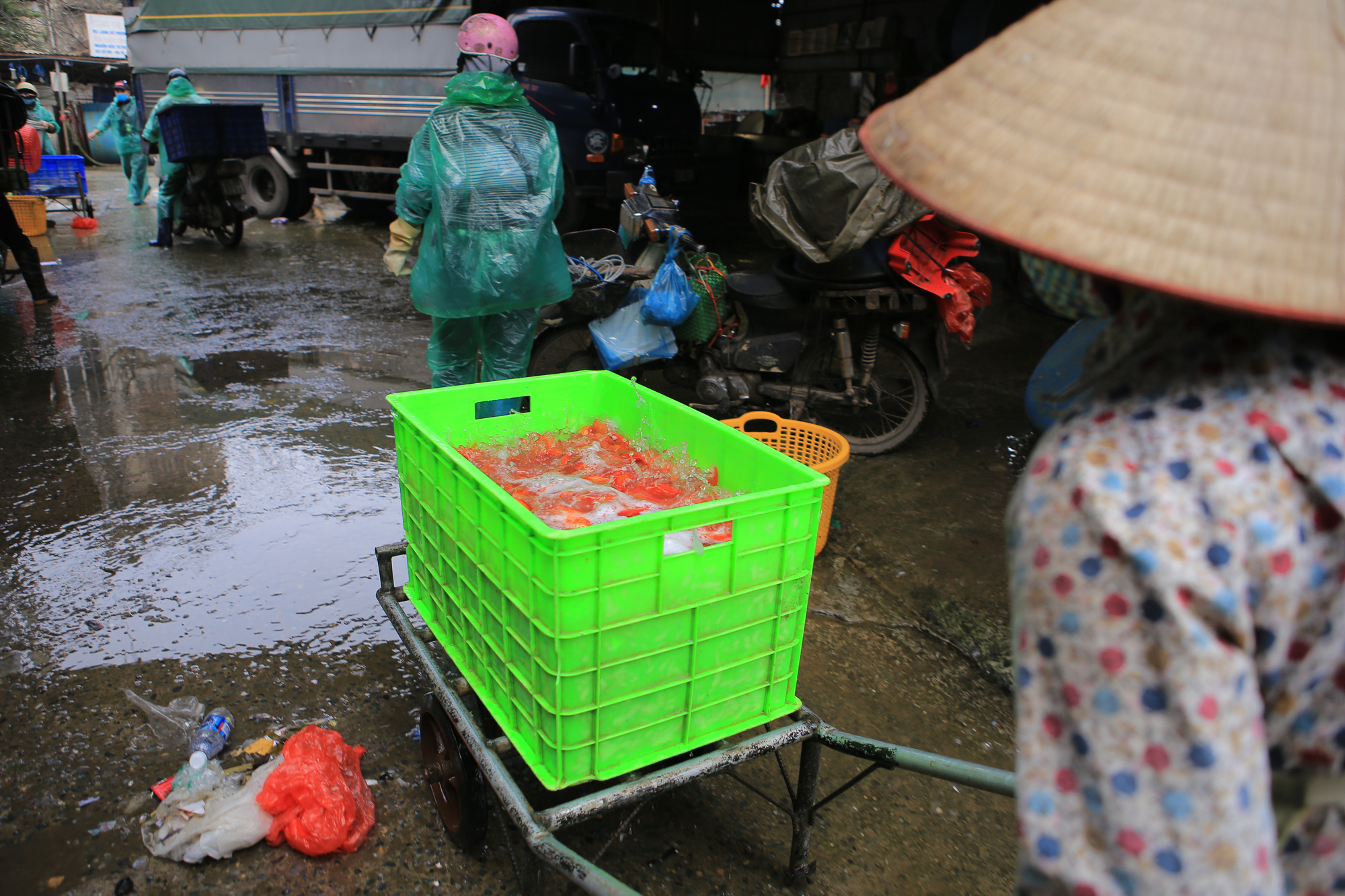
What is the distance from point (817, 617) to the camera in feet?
10.3

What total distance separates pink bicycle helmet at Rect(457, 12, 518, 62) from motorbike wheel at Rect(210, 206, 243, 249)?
7.20 m

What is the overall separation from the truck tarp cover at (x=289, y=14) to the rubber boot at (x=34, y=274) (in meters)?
4.41

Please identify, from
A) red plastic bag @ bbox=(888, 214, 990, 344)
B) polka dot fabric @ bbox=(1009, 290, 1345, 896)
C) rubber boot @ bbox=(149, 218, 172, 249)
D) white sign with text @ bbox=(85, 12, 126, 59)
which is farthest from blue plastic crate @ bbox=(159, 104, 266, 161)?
white sign with text @ bbox=(85, 12, 126, 59)

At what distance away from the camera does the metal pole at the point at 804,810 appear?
75.9 inches

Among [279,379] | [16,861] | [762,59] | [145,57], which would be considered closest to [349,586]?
[16,861]

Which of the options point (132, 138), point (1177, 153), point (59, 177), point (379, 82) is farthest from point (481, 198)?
point (132, 138)

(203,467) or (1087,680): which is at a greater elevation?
(1087,680)

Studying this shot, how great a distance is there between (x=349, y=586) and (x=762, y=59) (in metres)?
15.1

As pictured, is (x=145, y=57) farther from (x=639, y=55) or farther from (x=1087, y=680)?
(x=1087, y=680)

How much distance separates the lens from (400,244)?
3.91 m

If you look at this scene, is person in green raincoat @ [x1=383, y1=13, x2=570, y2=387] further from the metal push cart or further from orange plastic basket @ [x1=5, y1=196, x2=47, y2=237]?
orange plastic basket @ [x1=5, y1=196, x2=47, y2=237]

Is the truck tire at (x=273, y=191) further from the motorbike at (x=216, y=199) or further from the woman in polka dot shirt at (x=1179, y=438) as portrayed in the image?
the woman in polka dot shirt at (x=1179, y=438)

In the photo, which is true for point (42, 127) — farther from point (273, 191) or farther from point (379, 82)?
point (379, 82)

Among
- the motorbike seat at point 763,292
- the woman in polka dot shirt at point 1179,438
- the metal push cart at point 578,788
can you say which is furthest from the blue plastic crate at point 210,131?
the woman in polka dot shirt at point 1179,438
